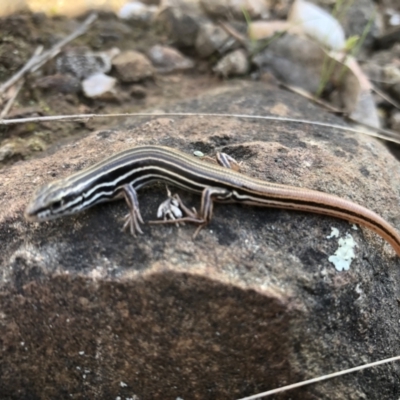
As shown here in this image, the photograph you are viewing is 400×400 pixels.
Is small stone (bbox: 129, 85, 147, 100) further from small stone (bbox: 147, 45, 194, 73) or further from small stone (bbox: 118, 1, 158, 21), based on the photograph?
small stone (bbox: 118, 1, 158, 21)

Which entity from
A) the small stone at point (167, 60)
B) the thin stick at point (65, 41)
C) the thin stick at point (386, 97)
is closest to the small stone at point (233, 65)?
the small stone at point (167, 60)

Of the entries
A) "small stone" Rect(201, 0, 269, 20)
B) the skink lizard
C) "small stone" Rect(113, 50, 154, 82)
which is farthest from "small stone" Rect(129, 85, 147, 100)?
the skink lizard

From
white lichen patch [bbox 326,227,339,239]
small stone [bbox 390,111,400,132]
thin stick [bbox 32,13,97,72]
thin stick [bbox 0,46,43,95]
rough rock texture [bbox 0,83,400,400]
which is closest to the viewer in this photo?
rough rock texture [bbox 0,83,400,400]

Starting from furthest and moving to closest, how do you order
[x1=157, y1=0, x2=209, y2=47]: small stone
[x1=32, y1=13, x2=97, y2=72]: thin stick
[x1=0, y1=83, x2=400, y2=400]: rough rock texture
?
[x1=157, y1=0, x2=209, y2=47]: small stone → [x1=32, y1=13, x2=97, y2=72]: thin stick → [x1=0, y1=83, x2=400, y2=400]: rough rock texture

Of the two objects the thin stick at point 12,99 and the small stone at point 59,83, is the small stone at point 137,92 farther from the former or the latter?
the thin stick at point 12,99

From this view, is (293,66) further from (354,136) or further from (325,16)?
(354,136)

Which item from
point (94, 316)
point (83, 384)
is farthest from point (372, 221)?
point (83, 384)

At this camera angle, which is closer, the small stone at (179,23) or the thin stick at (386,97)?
the thin stick at (386,97)
